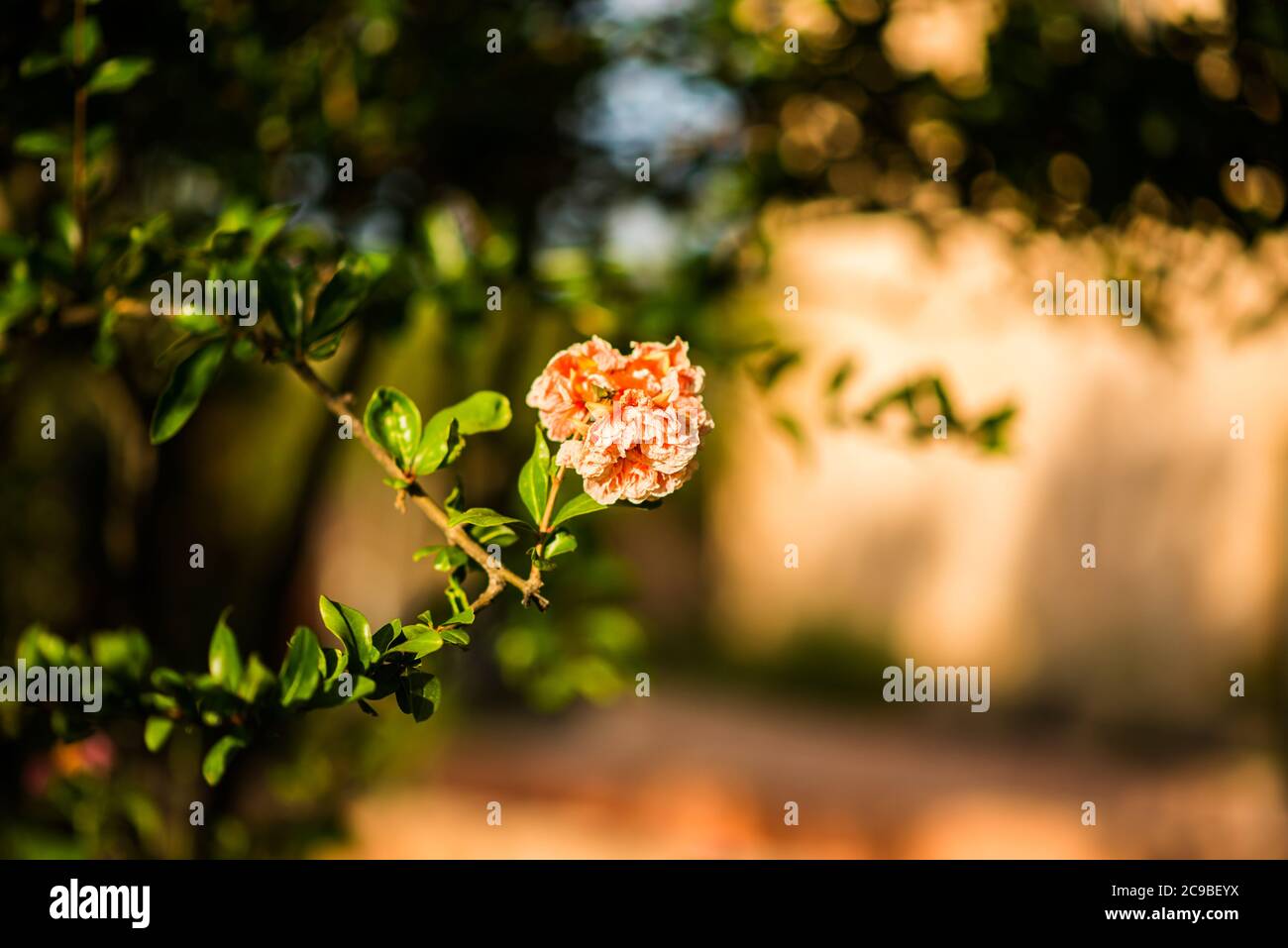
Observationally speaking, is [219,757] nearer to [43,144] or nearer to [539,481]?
[539,481]

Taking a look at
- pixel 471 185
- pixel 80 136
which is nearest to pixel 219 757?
pixel 80 136

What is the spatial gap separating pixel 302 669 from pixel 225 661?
0.16 m

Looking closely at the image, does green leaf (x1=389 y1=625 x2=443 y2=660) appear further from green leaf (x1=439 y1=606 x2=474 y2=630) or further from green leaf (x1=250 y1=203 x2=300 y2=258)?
green leaf (x1=250 y1=203 x2=300 y2=258)

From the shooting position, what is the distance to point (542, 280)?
1.38m

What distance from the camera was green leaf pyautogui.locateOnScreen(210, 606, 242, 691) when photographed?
3.34 feet

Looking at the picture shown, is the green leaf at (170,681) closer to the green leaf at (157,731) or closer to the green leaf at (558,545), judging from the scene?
the green leaf at (157,731)

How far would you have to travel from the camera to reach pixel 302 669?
0.92 metres

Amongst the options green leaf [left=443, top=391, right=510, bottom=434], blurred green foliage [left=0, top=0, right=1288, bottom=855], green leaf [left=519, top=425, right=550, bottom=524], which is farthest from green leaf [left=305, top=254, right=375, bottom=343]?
green leaf [left=519, top=425, right=550, bottom=524]

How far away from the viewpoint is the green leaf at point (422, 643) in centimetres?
87

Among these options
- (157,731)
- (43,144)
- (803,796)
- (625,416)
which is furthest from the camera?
(803,796)

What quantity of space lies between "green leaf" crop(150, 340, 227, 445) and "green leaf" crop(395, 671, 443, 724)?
358 mm

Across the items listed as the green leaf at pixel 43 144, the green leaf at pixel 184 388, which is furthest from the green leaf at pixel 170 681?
the green leaf at pixel 43 144
